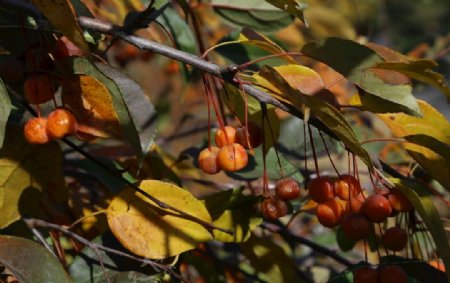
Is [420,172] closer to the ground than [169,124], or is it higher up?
higher up

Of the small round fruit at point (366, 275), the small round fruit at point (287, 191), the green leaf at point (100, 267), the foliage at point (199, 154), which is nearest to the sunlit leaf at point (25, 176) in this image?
the foliage at point (199, 154)

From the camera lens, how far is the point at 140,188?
1155mm

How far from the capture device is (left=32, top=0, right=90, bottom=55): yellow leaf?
95cm

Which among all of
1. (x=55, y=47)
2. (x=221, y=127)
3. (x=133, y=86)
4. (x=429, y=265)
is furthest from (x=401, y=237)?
(x=55, y=47)

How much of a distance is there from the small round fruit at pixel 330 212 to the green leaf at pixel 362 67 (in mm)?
181

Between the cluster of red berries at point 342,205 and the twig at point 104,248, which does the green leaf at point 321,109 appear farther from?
the twig at point 104,248

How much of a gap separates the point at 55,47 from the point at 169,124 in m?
2.44

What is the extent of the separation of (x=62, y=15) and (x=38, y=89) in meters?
0.16

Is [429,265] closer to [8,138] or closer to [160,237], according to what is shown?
[160,237]

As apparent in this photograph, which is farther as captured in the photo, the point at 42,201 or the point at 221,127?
the point at 42,201

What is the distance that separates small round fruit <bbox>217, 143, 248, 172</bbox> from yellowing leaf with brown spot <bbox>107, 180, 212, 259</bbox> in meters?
0.11

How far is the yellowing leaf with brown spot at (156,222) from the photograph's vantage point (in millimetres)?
1121

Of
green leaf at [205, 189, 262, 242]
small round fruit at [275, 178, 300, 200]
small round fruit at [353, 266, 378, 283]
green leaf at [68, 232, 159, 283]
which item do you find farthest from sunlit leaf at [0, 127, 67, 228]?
small round fruit at [353, 266, 378, 283]

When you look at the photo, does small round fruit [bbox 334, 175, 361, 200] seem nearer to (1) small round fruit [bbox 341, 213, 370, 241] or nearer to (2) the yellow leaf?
(1) small round fruit [bbox 341, 213, 370, 241]
